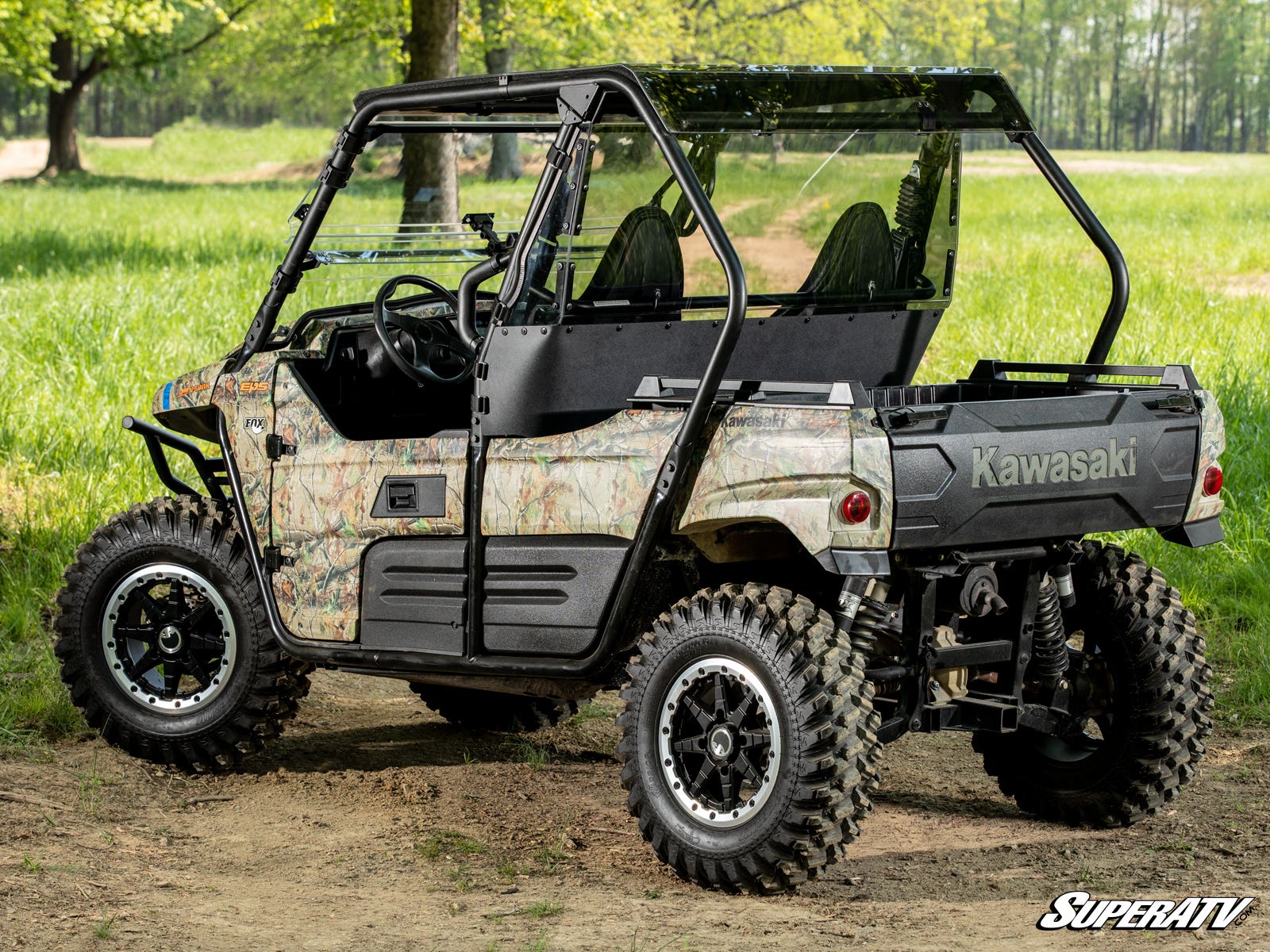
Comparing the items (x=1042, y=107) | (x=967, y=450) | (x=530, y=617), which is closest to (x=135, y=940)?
(x=530, y=617)

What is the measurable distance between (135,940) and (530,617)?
1.31 meters

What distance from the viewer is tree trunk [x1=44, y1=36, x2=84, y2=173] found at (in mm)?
40750

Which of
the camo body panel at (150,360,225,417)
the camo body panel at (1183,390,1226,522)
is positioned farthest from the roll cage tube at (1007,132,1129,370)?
the camo body panel at (150,360,225,417)

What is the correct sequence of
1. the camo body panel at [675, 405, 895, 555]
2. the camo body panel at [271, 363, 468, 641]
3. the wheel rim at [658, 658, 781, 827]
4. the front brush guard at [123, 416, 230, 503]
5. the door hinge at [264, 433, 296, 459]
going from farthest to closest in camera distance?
the front brush guard at [123, 416, 230, 503] → the door hinge at [264, 433, 296, 459] → the camo body panel at [271, 363, 468, 641] → the wheel rim at [658, 658, 781, 827] → the camo body panel at [675, 405, 895, 555]

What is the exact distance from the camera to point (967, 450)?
3.84 metres

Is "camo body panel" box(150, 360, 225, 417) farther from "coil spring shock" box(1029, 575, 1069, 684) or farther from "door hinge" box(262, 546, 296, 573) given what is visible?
"coil spring shock" box(1029, 575, 1069, 684)

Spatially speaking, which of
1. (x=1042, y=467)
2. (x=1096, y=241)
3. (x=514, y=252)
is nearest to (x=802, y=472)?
(x=1042, y=467)

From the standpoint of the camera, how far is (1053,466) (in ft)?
13.1

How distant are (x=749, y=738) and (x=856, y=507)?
68cm

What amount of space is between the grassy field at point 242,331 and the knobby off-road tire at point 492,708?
1.32m

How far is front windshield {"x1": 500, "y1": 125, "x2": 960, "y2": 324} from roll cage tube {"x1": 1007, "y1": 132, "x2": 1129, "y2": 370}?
0.79 feet

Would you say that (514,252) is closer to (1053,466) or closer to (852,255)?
(852,255)

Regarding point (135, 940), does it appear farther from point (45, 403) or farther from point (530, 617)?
point (45, 403)

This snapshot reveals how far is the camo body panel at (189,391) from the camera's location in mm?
5168
